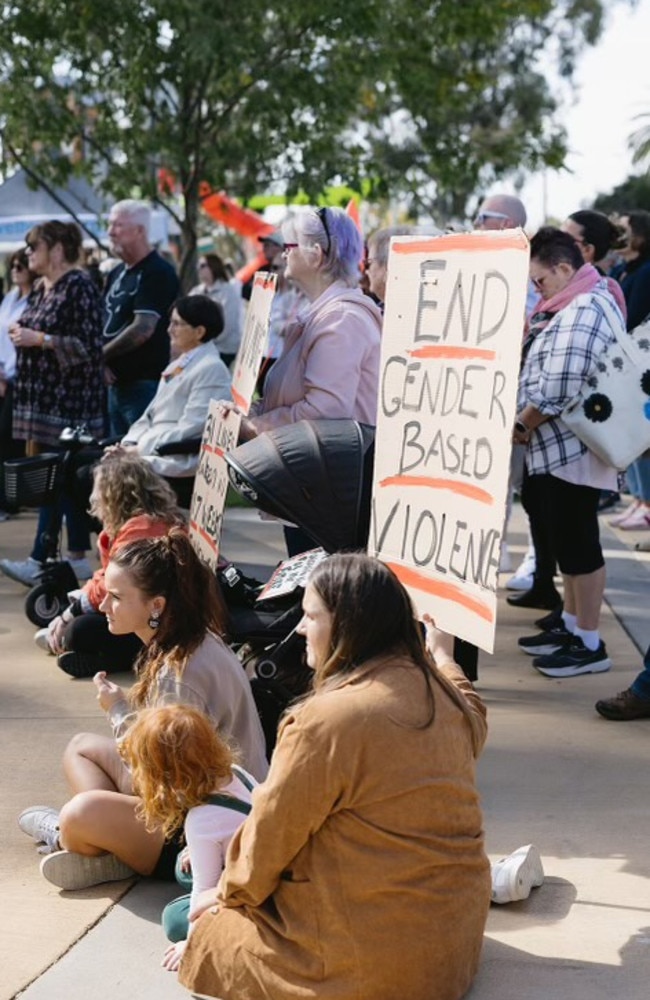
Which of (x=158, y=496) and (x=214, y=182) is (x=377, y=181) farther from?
(x=158, y=496)

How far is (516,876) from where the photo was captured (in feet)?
14.1

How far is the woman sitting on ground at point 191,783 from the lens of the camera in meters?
3.85

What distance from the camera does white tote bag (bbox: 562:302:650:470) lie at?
6613 millimetres

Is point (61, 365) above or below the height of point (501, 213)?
below

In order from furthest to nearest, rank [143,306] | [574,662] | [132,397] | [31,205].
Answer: [31,205]
[132,397]
[143,306]
[574,662]

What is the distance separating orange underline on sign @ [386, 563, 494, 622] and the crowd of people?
0.38ft

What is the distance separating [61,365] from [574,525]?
10.4ft

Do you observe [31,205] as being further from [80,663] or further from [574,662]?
[574,662]

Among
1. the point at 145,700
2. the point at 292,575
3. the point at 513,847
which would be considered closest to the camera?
the point at 145,700

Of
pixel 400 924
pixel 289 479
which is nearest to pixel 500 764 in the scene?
pixel 289 479

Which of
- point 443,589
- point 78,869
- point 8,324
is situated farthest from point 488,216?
point 8,324

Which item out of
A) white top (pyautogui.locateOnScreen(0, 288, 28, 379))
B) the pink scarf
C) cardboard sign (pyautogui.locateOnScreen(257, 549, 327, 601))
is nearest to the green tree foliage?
white top (pyautogui.locateOnScreen(0, 288, 28, 379))

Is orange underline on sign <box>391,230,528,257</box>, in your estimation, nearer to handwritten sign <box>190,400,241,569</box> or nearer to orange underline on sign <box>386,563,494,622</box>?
orange underline on sign <box>386,563,494,622</box>

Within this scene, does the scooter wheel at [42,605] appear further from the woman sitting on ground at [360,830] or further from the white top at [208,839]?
the woman sitting on ground at [360,830]
